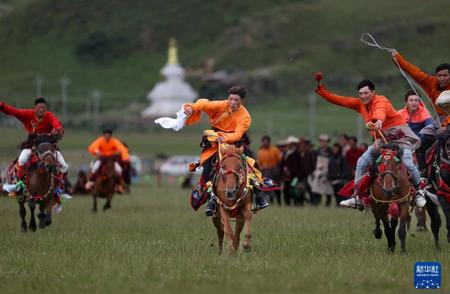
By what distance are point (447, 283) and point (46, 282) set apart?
425 centimetres

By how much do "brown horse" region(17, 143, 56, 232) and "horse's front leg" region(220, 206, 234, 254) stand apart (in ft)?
18.1

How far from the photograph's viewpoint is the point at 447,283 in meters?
13.3

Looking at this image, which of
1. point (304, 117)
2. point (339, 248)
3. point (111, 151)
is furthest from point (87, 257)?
point (304, 117)

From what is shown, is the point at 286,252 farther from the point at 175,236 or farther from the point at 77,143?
the point at 77,143

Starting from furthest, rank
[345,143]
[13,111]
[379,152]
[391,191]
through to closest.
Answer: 1. [345,143]
2. [13,111]
3. [379,152]
4. [391,191]

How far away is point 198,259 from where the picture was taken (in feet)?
50.9

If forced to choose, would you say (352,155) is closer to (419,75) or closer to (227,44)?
(419,75)

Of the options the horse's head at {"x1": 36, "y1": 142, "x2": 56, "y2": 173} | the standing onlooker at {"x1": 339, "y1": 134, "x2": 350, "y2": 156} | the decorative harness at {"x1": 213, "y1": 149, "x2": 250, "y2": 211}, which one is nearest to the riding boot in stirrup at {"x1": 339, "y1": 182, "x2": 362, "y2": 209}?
the decorative harness at {"x1": 213, "y1": 149, "x2": 250, "y2": 211}

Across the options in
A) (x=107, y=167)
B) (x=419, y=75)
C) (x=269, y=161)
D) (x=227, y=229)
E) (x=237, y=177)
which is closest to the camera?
(x=237, y=177)

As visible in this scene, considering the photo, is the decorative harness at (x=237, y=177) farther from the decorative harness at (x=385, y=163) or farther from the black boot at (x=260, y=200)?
the decorative harness at (x=385, y=163)

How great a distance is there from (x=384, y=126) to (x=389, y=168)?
941 millimetres

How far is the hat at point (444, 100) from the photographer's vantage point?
17.9m

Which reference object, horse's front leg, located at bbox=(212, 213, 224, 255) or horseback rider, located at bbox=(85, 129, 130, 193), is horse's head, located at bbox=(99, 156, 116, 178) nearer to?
horseback rider, located at bbox=(85, 129, 130, 193)

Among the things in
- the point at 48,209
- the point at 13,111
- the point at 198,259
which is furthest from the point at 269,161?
the point at 198,259
